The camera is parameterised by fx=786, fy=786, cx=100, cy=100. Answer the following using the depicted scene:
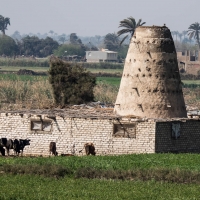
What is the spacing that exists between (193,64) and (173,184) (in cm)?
8467

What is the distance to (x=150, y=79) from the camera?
31.2 m

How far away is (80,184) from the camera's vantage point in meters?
21.3

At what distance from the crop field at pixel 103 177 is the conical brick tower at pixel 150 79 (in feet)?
14.8

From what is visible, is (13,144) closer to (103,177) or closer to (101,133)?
(101,133)

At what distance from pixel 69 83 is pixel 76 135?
50.4 feet

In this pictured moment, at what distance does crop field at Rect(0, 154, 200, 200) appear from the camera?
1955cm

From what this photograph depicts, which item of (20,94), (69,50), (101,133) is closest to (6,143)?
(101,133)

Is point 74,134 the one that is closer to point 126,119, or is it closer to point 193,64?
point 126,119

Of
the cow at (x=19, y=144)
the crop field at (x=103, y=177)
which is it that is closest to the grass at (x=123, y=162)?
the crop field at (x=103, y=177)

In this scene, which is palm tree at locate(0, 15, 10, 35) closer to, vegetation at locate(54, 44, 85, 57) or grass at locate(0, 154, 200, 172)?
vegetation at locate(54, 44, 85, 57)

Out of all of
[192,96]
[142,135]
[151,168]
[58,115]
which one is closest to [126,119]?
[142,135]

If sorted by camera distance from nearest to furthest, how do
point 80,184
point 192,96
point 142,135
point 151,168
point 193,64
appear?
point 80,184 → point 151,168 → point 142,135 → point 192,96 → point 193,64

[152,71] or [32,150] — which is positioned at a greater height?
[152,71]

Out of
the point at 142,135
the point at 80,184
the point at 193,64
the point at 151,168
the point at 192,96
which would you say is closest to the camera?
the point at 80,184
